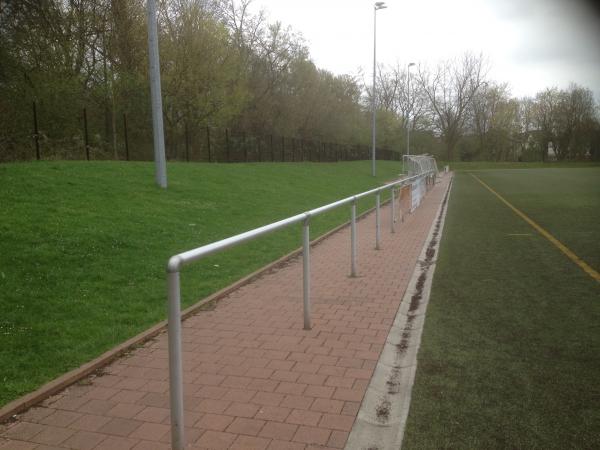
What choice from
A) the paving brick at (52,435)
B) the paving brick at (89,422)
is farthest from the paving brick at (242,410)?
the paving brick at (52,435)

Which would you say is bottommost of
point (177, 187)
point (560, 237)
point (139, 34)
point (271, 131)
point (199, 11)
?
point (560, 237)

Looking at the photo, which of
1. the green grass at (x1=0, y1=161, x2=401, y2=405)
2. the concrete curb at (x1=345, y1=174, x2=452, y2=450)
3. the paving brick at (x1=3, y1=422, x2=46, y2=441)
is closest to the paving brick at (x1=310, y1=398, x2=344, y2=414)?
the concrete curb at (x1=345, y1=174, x2=452, y2=450)

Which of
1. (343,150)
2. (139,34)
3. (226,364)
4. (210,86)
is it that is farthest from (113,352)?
(343,150)

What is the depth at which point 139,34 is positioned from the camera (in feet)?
77.8

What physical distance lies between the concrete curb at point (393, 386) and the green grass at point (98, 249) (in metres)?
2.10

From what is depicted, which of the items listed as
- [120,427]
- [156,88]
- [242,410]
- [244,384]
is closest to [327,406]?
[242,410]

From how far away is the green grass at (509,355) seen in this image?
289cm

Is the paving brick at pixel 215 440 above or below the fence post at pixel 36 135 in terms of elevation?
below

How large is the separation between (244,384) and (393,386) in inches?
38.8

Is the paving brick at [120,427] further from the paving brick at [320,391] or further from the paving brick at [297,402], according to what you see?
the paving brick at [320,391]

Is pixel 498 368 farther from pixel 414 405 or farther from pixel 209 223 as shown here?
pixel 209 223

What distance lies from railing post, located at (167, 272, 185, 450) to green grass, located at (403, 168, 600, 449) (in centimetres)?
116

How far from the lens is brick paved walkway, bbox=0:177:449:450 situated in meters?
2.86

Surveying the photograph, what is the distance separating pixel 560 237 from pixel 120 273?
7961 mm
